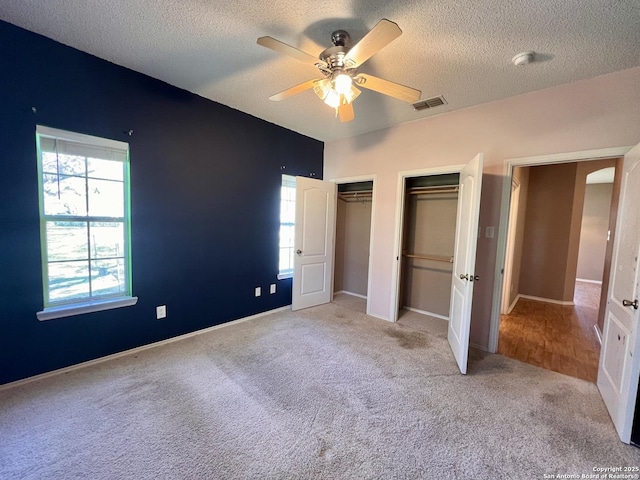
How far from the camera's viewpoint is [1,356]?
204 centimetres

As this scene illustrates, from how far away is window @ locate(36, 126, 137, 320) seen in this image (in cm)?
221

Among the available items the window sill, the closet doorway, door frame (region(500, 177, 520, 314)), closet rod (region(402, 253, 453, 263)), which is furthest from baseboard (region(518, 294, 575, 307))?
the window sill

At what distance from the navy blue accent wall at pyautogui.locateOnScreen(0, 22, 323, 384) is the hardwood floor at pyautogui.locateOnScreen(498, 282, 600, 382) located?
309 centimetres

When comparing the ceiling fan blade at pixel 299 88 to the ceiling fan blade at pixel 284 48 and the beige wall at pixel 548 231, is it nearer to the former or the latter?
the ceiling fan blade at pixel 284 48

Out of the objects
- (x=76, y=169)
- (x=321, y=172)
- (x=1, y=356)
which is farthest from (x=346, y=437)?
(x=321, y=172)

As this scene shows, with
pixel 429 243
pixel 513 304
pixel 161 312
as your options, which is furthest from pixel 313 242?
pixel 513 304

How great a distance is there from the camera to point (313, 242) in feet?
13.8

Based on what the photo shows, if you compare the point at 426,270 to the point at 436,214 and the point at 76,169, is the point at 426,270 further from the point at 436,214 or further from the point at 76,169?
the point at 76,169

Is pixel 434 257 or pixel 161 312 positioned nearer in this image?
pixel 161 312

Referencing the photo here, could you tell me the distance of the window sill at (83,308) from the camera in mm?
2199

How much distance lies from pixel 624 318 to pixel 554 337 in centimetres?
179

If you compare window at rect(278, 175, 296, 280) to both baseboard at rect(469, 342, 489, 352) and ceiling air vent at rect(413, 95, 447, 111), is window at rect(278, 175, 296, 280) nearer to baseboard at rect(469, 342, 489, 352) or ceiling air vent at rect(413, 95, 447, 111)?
ceiling air vent at rect(413, 95, 447, 111)

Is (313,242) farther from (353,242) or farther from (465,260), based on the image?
(465,260)

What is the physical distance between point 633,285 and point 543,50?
1.80m
